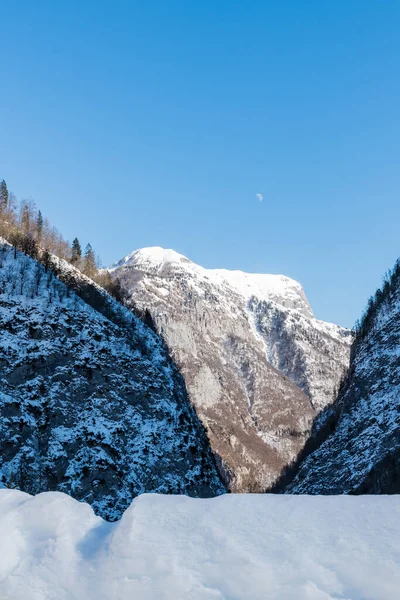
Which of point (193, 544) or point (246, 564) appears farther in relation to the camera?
point (193, 544)

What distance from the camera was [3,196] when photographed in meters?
106

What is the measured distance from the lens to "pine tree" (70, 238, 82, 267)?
10369cm

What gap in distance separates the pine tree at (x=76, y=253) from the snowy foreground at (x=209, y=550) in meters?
95.0

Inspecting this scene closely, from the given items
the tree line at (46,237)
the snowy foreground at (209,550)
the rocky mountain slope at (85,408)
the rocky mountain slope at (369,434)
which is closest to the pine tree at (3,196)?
the tree line at (46,237)

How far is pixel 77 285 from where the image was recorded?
74125 millimetres

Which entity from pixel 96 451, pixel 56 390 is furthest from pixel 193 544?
pixel 56 390

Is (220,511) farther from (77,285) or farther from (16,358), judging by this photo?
(77,285)

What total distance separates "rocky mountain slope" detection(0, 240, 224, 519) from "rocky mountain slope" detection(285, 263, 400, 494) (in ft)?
41.0

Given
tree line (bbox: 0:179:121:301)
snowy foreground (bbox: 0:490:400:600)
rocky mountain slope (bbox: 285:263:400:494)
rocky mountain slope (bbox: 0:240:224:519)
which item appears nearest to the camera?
snowy foreground (bbox: 0:490:400:600)

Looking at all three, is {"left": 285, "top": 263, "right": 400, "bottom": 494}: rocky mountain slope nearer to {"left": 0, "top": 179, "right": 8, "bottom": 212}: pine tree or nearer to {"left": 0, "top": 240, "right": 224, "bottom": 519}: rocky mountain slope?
{"left": 0, "top": 240, "right": 224, "bottom": 519}: rocky mountain slope

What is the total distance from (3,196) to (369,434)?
86975mm

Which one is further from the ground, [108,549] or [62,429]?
[62,429]

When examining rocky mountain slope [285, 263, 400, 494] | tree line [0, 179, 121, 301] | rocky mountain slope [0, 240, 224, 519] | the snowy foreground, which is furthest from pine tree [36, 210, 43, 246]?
the snowy foreground

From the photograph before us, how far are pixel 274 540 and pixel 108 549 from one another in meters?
3.13
